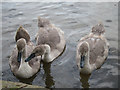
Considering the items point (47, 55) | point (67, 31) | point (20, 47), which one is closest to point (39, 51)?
point (47, 55)

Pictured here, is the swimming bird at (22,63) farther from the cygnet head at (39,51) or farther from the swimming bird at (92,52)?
the swimming bird at (92,52)

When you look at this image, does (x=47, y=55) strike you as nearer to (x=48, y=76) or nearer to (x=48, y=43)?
(x=48, y=43)

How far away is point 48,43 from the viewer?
8.45 metres

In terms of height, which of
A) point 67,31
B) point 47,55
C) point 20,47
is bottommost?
point 47,55

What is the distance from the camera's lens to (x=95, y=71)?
24.8ft

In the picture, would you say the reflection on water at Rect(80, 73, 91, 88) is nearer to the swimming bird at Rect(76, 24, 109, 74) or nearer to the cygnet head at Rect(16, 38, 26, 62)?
the swimming bird at Rect(76, 24, 109, 74)

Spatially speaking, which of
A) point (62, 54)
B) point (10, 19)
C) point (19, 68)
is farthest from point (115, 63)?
point (10, 19)

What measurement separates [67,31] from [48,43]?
6.29 feet

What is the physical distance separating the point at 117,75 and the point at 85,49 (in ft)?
4.16

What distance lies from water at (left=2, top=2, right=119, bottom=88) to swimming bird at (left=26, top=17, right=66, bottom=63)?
24 centimetres

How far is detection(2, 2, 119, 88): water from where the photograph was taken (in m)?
7.20

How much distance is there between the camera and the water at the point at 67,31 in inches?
284

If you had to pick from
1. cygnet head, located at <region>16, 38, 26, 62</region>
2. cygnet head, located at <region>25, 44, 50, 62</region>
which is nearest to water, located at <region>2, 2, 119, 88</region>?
cygnet head, located at <region>25, 44, 50, 62</region>

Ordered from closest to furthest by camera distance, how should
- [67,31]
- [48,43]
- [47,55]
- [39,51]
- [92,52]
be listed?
1. [39,51]
2. [92,52]
3. [47,55]
4. [48,43]
5. [67,31]
